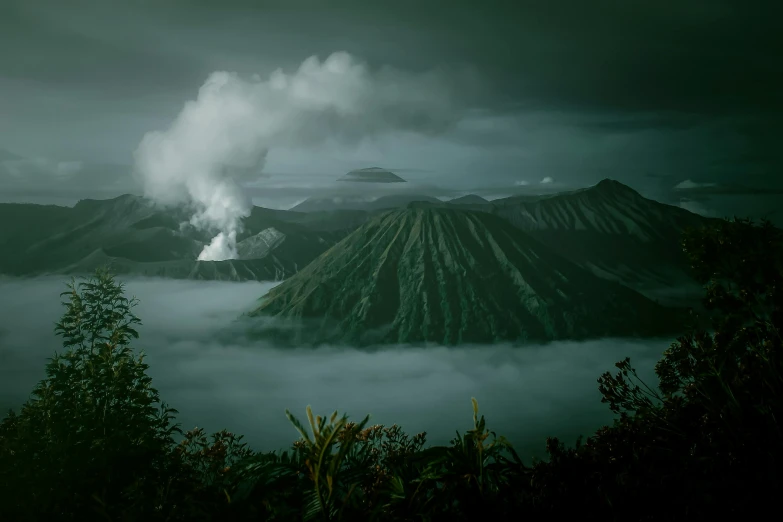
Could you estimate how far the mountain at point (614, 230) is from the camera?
72.3 metres

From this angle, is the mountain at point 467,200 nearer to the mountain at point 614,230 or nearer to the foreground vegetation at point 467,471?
the mountain at point 614,230

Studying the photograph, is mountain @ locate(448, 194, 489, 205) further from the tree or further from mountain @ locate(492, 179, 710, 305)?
the tree

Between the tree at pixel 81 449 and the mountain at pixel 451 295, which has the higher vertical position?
the tree at pixel 81 449

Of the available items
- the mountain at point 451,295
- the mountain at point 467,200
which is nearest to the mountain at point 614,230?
the mountain at point 467,200

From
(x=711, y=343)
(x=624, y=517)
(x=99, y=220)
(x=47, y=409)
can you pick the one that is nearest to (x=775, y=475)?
(x=624, y=517)

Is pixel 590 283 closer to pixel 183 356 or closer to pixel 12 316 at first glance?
pixel 183 356

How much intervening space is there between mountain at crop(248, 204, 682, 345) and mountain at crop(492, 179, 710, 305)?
1247 cm

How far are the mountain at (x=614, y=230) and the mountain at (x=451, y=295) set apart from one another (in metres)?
12.5

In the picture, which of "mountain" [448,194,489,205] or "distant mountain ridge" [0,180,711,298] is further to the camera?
"mountain" [448,194,489,205]

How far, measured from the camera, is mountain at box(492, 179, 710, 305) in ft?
237

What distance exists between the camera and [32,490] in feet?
13.9

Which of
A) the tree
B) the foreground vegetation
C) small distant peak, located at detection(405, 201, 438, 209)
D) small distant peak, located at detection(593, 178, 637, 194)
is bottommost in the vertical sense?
the tree

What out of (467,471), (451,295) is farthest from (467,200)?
(467,471)

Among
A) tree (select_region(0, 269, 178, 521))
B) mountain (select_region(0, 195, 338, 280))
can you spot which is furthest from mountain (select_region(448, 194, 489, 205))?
tree (select_region(0, 269, 178, 521))
